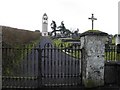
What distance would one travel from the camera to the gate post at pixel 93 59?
31.1ft

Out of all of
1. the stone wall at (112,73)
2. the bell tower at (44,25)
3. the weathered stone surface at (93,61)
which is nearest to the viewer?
the weathered stone surface at (93,61)

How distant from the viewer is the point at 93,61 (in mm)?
9516

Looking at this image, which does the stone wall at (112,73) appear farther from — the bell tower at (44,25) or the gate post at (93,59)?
the bell tower at (44,25)

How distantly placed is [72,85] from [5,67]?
9.28 feet

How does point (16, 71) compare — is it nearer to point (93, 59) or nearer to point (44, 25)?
point (93, 59)

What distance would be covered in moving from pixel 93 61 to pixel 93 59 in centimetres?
7

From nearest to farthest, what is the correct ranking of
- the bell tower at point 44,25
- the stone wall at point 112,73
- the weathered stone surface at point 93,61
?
the weathered stone surface at point 93,61
the stone wall at point 112,73
the bell tower at point 44,25

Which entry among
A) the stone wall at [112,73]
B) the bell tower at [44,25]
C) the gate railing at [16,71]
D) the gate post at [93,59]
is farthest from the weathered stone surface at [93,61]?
the bell tower at [44,25]

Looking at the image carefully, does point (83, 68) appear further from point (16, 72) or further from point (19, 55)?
point (19, 55)

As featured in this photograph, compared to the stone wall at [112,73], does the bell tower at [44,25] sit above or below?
above

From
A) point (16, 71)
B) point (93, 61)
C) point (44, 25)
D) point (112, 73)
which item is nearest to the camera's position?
point (93, 61)

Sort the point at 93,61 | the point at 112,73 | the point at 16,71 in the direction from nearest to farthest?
the point at 93,61 → the point at 112,73 → the point at 16,71

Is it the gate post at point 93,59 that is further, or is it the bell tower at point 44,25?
the bell tower at point 44,25

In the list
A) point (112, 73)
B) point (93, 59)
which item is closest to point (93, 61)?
point (93, 59)
